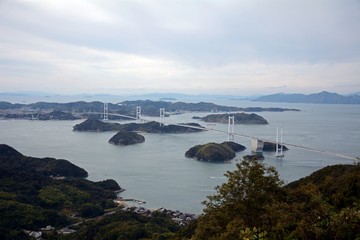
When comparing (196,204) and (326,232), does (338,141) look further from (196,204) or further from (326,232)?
(326,232)

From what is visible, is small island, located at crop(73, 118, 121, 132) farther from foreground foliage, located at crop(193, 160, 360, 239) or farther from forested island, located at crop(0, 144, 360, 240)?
foreground foliage, located at crop(193, 160, 360, 239)

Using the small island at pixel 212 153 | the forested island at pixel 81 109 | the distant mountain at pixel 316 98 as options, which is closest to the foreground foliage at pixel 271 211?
the small island at pixel 212 153

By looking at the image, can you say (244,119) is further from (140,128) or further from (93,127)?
(93,127)

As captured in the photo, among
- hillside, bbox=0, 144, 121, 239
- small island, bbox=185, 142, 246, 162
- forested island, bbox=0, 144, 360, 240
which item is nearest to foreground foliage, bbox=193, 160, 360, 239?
forested island, bbox=0, 144, 360, 240

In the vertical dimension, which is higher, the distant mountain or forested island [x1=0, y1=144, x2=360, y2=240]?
the distant mountain

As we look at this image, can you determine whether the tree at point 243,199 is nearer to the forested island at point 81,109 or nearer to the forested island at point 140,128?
the forested island at point 140,128

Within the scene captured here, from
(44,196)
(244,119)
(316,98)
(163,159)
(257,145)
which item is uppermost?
(316,98)

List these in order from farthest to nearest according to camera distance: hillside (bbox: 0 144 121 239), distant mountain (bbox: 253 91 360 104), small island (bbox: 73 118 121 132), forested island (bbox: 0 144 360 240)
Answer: distant mountain (bbox: 253 91 360 104) → small island (bbox: 73 118 121 132) → hillside (bbox: 0 144 121 239) → forested island (bbox: 0 144 360 240)

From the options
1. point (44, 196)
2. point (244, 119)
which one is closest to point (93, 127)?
point (244, 119)
